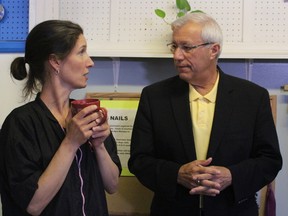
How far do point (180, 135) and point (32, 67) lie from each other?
2.20 ft

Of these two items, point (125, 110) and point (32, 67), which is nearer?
point (32, 67)

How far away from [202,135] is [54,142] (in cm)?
66

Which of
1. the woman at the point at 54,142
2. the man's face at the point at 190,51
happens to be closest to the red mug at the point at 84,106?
the woman at the point at 54,142

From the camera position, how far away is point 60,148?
41.7 inches

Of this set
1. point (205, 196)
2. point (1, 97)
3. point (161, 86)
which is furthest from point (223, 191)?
point (1, 97)

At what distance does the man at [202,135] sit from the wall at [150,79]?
1.11ft

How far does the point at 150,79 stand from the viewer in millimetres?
1936

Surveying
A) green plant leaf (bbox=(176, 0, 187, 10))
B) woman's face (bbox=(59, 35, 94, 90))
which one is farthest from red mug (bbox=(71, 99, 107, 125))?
green plant leaf (bbox=(176, 0, 187, 10))

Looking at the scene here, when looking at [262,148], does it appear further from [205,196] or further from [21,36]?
[21,36]

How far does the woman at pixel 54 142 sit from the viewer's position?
103 cm

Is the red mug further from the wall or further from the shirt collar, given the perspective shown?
the wall

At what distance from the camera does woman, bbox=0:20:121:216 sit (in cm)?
103

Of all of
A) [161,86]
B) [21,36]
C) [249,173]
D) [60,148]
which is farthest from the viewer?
[21,36]

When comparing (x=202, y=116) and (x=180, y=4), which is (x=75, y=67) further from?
(x=180, y=4)
